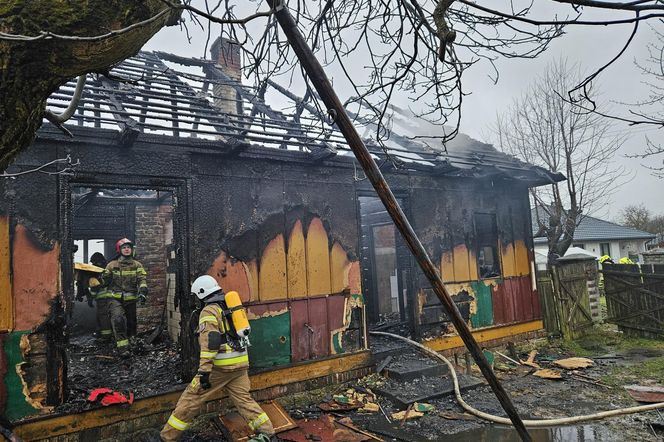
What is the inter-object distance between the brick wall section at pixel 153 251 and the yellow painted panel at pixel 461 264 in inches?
253

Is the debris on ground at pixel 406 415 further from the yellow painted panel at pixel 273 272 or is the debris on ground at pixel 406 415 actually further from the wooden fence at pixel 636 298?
the wooden fence at pixel 636 298

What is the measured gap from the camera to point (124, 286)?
8102mm

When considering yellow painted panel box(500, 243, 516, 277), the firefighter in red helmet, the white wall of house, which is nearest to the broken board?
the firefighter in red helmet

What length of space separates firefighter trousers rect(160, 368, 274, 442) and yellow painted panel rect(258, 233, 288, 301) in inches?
58.6

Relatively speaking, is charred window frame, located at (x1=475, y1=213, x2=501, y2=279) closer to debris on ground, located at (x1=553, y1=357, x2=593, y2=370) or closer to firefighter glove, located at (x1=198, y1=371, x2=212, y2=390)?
debris on ground, located at (x1=553, y1=357, x2=593, y2=370)

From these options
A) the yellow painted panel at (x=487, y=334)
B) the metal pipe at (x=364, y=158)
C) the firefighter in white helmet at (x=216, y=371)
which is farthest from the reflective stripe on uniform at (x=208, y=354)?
the yellow painted panel at (x=487, y=334)

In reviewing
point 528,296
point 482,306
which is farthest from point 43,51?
point 528,296

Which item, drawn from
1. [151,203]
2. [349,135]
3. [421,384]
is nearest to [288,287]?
[421,384]

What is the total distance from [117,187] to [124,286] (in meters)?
3.39

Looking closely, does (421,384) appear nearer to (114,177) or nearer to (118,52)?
(114,177)

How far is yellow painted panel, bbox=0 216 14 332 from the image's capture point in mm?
4641

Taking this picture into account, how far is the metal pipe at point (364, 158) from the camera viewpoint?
1.94m

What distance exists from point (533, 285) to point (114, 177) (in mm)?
9637

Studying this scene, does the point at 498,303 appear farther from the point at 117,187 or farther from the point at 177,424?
the point at 117,187
